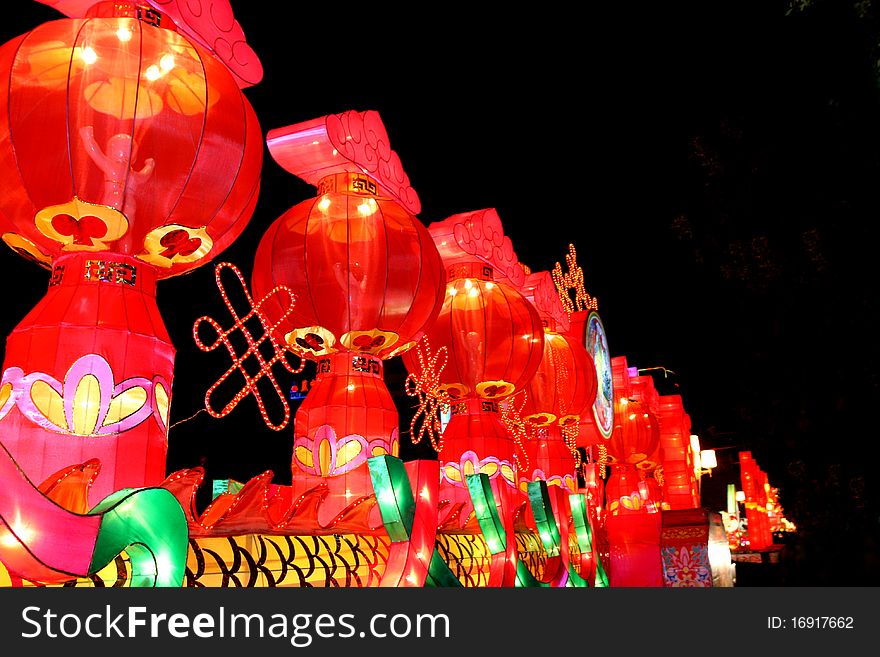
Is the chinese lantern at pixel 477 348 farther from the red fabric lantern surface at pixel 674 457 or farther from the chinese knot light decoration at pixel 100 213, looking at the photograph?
the red fabric lantern surface at pixel 674 457

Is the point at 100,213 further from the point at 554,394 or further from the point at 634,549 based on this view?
the point at 634,549

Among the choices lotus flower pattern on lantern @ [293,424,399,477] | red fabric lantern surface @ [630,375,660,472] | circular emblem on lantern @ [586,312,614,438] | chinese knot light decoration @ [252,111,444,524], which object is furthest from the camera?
red fabric lantern surface @ [630,375,660,472]

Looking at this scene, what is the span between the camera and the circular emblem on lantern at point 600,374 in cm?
974

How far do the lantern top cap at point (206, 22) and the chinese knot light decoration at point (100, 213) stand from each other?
0.20 metres

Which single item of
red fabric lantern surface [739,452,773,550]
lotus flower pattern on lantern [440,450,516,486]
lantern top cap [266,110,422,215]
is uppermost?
red fabric lantern surface [739,452,773,550]

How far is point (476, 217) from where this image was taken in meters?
7.07

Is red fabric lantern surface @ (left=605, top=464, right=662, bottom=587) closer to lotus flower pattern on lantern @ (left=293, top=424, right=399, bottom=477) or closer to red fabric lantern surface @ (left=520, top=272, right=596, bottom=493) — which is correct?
red fabric lantern surface @ (left=520, top=272, right=596, bottom=493)

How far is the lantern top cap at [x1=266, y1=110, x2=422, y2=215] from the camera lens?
5.09 meters

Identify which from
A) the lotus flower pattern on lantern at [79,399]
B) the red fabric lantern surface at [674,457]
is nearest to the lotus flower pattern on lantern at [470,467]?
the lotus flower pattern on lantern at [79,399]

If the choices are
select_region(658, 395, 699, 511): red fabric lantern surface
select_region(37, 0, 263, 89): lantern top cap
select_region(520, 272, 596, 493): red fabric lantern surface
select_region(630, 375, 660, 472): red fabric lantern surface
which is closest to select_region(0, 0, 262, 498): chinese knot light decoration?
select_region(37, 0, 263, 89): lantern top cap

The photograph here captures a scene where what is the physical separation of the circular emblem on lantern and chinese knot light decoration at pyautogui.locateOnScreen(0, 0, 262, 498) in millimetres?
6799

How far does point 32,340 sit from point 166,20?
→ 1564 millimetres

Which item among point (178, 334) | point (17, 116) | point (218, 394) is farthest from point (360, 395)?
point (218, 394)

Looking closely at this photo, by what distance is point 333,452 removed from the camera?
5.02 metres
